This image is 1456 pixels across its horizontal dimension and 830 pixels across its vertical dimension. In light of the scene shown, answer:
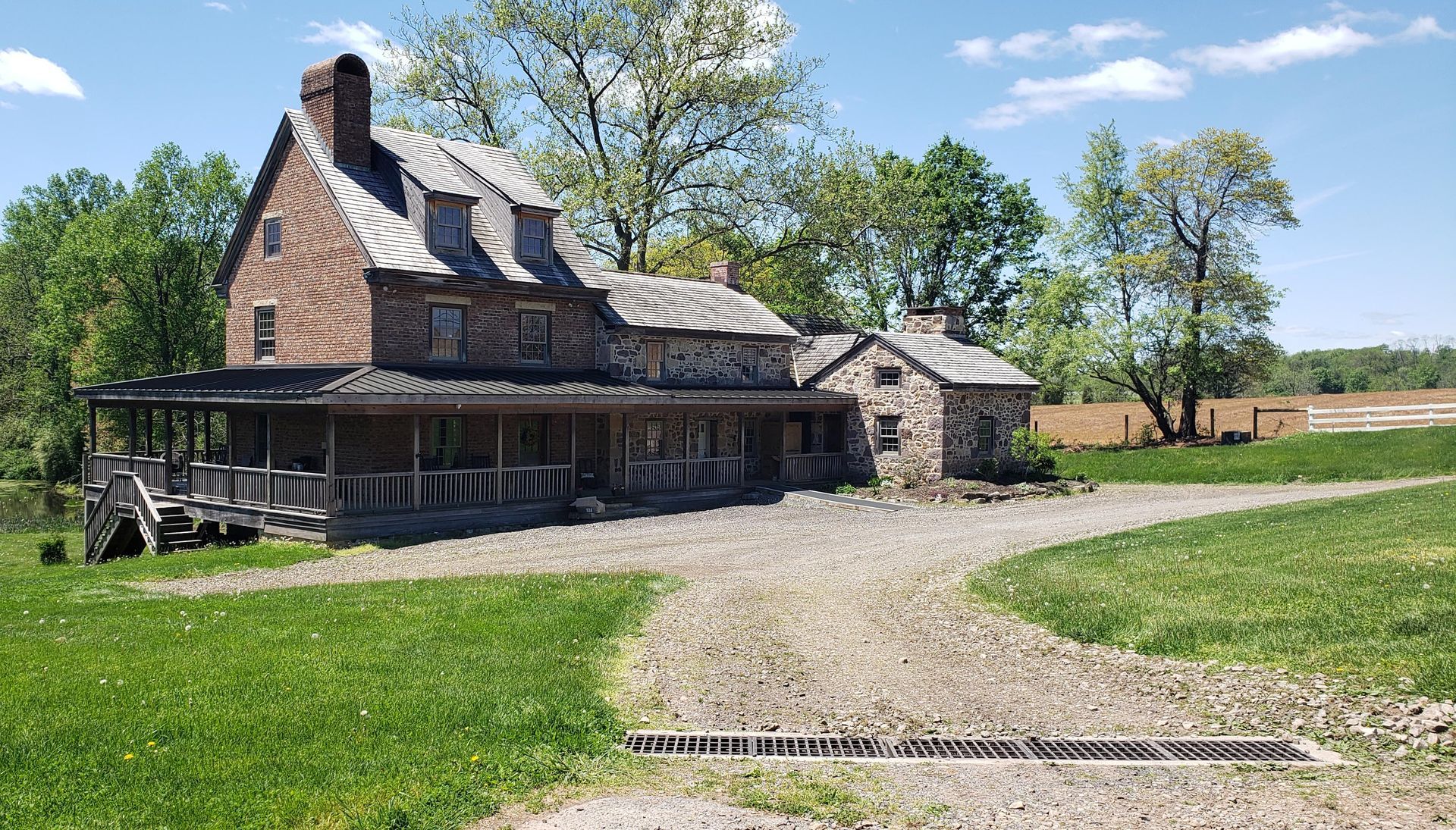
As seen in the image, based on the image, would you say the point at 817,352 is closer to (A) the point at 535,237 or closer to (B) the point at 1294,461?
(A) the point at 535,237

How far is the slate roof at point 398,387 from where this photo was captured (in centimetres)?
2161

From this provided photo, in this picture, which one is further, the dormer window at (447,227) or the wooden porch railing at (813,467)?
the wooden porch railing at (813,467)

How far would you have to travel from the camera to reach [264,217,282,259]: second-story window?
28297 mm

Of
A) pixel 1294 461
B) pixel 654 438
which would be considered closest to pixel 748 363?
pixel 654 438

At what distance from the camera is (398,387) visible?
2227 cm

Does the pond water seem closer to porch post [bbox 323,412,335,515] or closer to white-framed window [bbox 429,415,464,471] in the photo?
white-framed window [bbox 429,415,464,471]

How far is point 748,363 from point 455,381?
40.5 feet

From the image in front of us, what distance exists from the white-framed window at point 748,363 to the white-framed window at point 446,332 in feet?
34.0

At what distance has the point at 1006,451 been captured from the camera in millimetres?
34156

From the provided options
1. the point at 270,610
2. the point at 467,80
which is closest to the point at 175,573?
the point at 270,610

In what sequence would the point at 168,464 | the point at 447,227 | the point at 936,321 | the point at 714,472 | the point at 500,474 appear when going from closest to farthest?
the point at 500,474 < the point at 168,464 < the point at 447,227 < the point at 714,472 < the point at 936,321

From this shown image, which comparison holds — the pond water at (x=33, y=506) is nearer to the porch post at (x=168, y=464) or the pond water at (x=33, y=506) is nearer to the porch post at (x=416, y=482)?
the porch post at (x=168, y=464)

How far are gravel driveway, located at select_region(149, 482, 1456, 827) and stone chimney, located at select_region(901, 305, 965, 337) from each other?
51.5 feet

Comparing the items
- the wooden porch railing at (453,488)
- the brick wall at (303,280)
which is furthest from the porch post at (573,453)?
the brick wall at (303,280)
